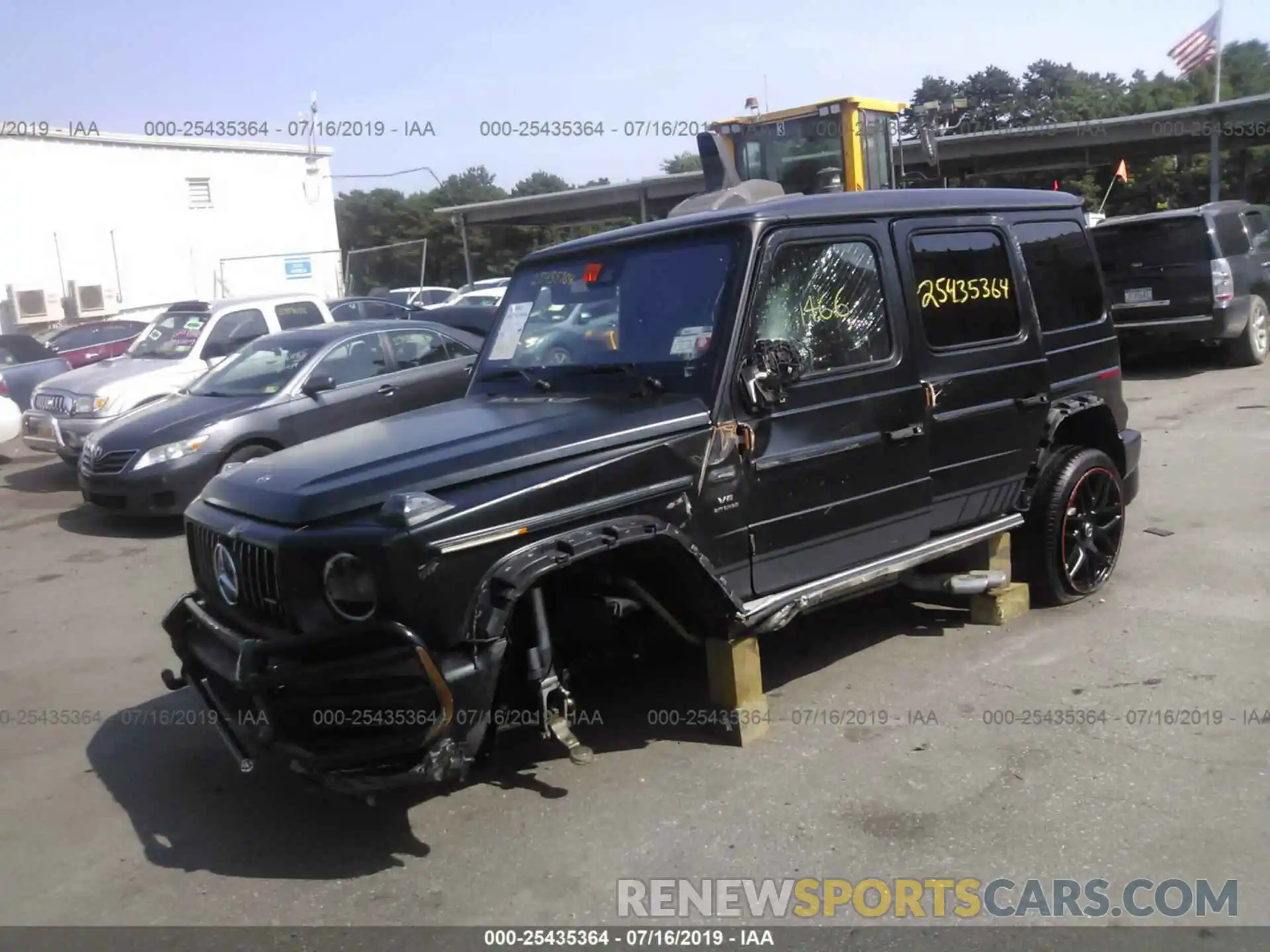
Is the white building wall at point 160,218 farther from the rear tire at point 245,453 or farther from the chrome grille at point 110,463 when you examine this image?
the rear tire at point 245,453

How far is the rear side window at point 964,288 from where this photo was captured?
4.91 metres

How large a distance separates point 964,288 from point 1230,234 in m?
9.60

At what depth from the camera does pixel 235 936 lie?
3285 mm

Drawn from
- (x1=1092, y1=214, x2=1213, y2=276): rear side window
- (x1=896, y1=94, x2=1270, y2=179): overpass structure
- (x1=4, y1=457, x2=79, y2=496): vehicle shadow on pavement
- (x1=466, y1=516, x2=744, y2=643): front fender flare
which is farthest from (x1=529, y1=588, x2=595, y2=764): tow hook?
(x1=896, y1=94, x2=1270, y2=179): overpass structure

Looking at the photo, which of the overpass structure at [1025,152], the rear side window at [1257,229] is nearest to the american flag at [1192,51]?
the overpass structure at [1025,152]

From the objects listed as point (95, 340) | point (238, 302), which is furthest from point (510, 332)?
point (95, 340)

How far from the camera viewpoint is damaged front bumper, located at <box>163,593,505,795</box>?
3.26 metres

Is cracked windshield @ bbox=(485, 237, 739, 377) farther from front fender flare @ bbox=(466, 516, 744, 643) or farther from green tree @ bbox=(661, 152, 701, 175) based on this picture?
green tree @ bbox=(661, 152, 701, 175)

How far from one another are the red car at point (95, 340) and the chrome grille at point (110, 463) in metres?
8.45

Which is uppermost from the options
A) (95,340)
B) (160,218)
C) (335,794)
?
(160,218)

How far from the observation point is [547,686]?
365 centimetres

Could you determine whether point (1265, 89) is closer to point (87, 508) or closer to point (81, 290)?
point (81, 290)

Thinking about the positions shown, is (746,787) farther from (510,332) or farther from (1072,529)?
(1072,529)

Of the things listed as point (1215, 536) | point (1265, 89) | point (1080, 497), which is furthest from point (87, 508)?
point (1265, 89)
